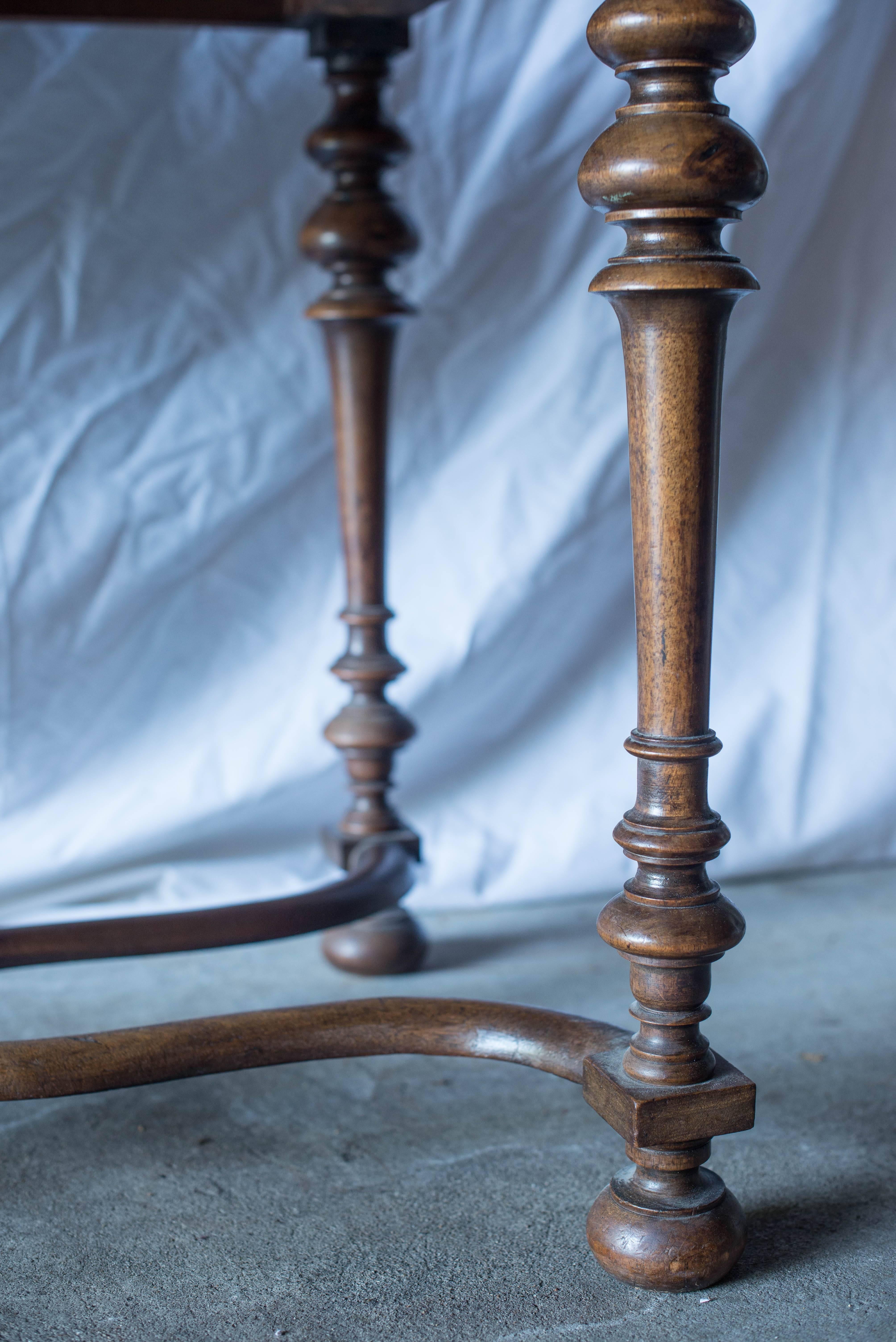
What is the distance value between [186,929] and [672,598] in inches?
15.6

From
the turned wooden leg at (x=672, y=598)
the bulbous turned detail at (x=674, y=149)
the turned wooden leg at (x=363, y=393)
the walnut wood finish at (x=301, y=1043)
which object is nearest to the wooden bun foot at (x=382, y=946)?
the turned wooden leg at (x=363, y=393)

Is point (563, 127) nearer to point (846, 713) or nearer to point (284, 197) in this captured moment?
point (284, 197)

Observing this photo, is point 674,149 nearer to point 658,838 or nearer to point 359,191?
point 658,838

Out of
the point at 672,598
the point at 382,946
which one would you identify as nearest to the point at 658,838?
the point at 672,598

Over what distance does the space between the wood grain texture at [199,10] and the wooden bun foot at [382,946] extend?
659 millimetres

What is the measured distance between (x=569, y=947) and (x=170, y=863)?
41cm

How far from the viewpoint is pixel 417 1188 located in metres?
0.75

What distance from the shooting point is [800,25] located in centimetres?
128

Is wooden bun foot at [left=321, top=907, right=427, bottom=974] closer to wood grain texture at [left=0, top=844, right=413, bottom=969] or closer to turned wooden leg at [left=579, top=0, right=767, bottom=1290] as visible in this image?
wood grain texture at [left=0, top=844, right=413, bottom=969]

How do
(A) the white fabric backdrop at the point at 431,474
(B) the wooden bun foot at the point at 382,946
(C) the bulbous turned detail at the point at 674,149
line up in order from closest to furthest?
(C) the bulbous turned detail at the point at 674,149 < (B) the wooden bun foot at the point at 382,946 < (A) the white fabric backdrop at the point at 431,474

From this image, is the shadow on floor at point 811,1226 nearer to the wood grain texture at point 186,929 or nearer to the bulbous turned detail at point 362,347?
the wood grain texture at point 186,929

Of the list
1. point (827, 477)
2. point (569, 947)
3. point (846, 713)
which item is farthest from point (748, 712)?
point (569, 947)

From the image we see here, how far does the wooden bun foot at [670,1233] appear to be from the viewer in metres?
0.64

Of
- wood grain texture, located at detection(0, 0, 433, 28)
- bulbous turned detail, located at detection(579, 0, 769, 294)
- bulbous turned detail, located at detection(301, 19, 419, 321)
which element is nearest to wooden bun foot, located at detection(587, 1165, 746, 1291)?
bulbous turned detail, located at detection(579, 0, 769, 294)
